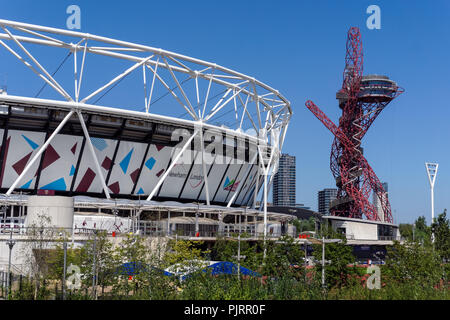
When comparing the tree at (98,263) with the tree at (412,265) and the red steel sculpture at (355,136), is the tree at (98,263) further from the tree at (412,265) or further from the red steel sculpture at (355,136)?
the red steel sculpture at (355,136)

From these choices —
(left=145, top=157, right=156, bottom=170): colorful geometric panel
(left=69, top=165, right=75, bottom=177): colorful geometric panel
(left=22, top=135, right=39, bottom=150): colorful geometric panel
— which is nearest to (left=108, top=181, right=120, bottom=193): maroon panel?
(left=145, top=157, right=156, bottom=170): colorful geometric panel

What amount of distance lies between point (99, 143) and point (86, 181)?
4531 millimetres

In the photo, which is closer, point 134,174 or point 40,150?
point 40,150

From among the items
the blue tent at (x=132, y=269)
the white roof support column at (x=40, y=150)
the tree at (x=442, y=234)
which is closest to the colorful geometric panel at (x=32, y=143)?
the white roof support column at (x=40, y=150)

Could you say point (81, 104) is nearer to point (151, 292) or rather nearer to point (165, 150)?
point (165, 150)

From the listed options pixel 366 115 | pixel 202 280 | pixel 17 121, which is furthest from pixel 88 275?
pixel 366 115

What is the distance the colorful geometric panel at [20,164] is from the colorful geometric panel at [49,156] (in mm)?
1520

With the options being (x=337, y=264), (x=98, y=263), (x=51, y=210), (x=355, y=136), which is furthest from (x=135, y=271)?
(x=355, y=136)

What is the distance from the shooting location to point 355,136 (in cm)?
9681

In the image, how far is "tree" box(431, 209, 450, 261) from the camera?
150 ft

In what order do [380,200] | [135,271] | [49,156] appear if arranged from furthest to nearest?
[380,200] → [49,156] → [135,271]

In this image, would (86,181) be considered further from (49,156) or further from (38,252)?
(38,252)

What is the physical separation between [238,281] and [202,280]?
6.00 ft

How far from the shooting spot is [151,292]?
817 inches
